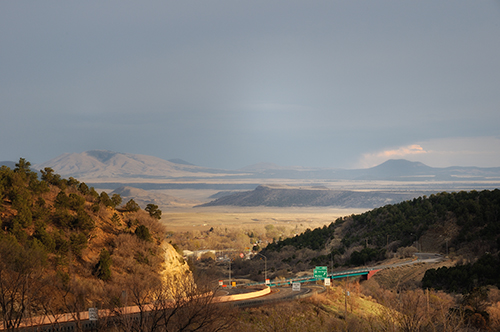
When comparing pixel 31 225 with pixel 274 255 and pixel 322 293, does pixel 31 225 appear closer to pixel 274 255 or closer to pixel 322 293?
pixel 322 293

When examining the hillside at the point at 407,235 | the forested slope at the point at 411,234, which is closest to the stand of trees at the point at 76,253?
the hillside at the point at 407,235

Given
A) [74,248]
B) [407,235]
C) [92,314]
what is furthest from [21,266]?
[407,235]

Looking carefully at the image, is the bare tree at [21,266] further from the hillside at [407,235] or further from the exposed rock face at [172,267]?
the hillside at [407,235]

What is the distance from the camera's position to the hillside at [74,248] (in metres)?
38.3

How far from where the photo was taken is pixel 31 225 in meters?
46.5

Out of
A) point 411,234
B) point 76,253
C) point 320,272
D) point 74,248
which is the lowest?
point 411,234

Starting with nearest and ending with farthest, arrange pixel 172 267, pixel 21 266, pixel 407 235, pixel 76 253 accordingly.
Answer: pixel 21 266 < pixel 76 253 < pixel 172 267 < pixel 407 235

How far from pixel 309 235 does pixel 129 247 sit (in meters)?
115

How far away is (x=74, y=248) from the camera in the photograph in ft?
151

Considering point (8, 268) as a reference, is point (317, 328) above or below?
below

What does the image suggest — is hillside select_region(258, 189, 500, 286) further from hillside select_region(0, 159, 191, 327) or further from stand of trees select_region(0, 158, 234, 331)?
stand of trees select_region(0, 158, 234, 331)

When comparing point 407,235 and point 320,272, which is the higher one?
point 320,272

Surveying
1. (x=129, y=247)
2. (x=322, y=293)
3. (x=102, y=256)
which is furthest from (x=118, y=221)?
(x=322, y=293)

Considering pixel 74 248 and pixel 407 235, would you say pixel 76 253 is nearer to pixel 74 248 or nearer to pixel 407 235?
pixel 74 248
